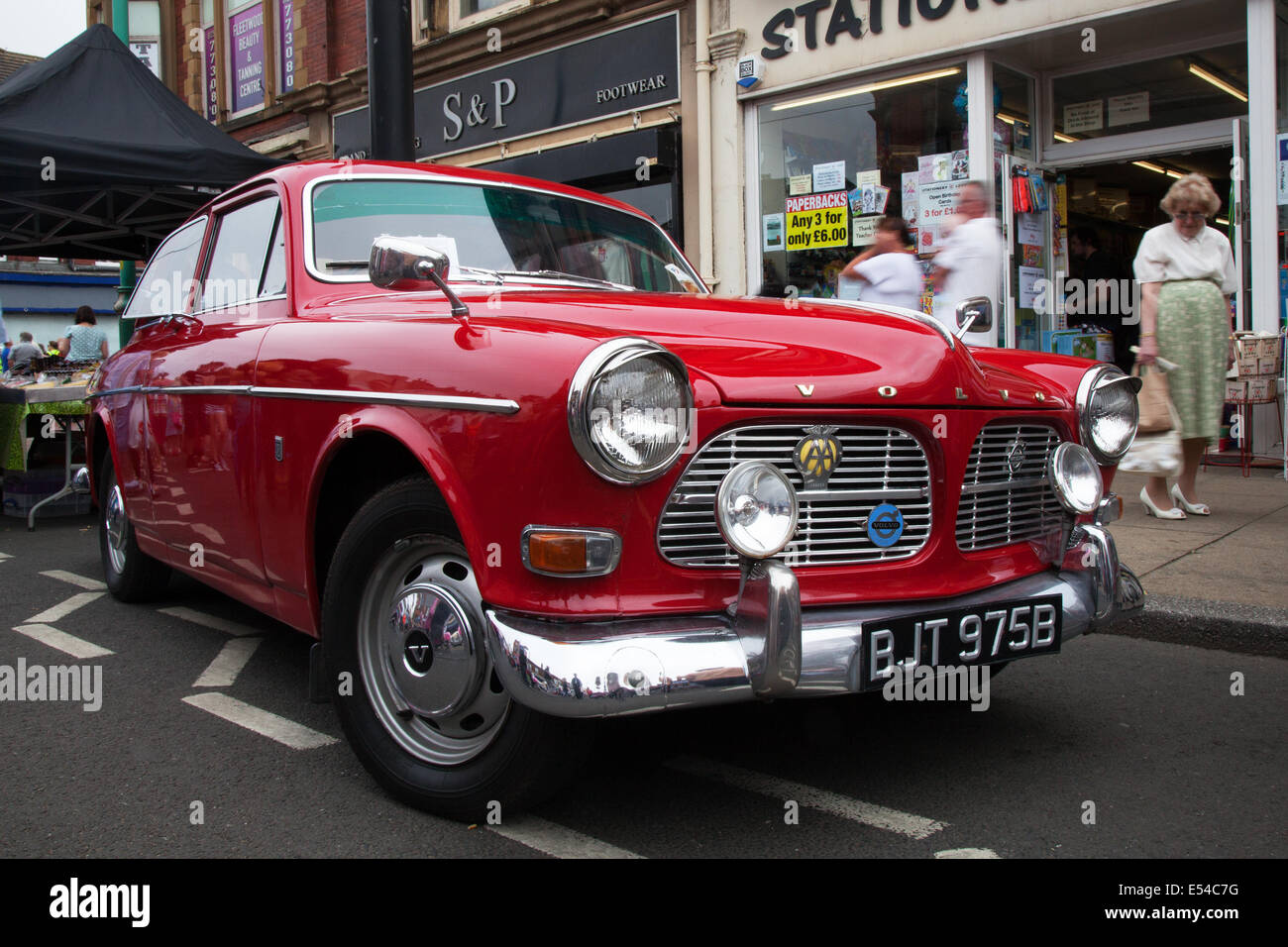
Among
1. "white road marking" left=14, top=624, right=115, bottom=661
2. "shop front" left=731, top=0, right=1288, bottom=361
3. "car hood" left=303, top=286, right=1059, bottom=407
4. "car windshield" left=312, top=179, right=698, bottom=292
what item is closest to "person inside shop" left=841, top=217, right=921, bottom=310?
"shop front" left=731, top=0, right=1288, bottom=361

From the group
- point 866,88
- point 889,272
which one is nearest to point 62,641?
point 889,272

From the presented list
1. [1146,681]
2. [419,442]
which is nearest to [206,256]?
[419,442]

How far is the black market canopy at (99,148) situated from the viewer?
841 centimetres

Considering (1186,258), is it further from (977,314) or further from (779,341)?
(779,341)

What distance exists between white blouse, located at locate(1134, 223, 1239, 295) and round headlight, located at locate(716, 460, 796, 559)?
4.61 metres

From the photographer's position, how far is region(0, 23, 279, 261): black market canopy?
27.6 ft

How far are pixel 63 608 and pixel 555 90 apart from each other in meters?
8.47

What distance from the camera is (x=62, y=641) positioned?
14.6 ft

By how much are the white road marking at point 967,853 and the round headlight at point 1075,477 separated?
978 mm

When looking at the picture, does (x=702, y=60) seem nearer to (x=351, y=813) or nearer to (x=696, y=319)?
(x=696, y=319)

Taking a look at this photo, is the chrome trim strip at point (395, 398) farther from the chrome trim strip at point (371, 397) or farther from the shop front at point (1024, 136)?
the shop front at point (1024, 136)

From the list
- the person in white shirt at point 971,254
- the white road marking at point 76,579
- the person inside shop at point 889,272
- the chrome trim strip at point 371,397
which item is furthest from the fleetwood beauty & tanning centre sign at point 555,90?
the chrome trim strip at point 371,397

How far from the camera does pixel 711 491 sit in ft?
7.89
